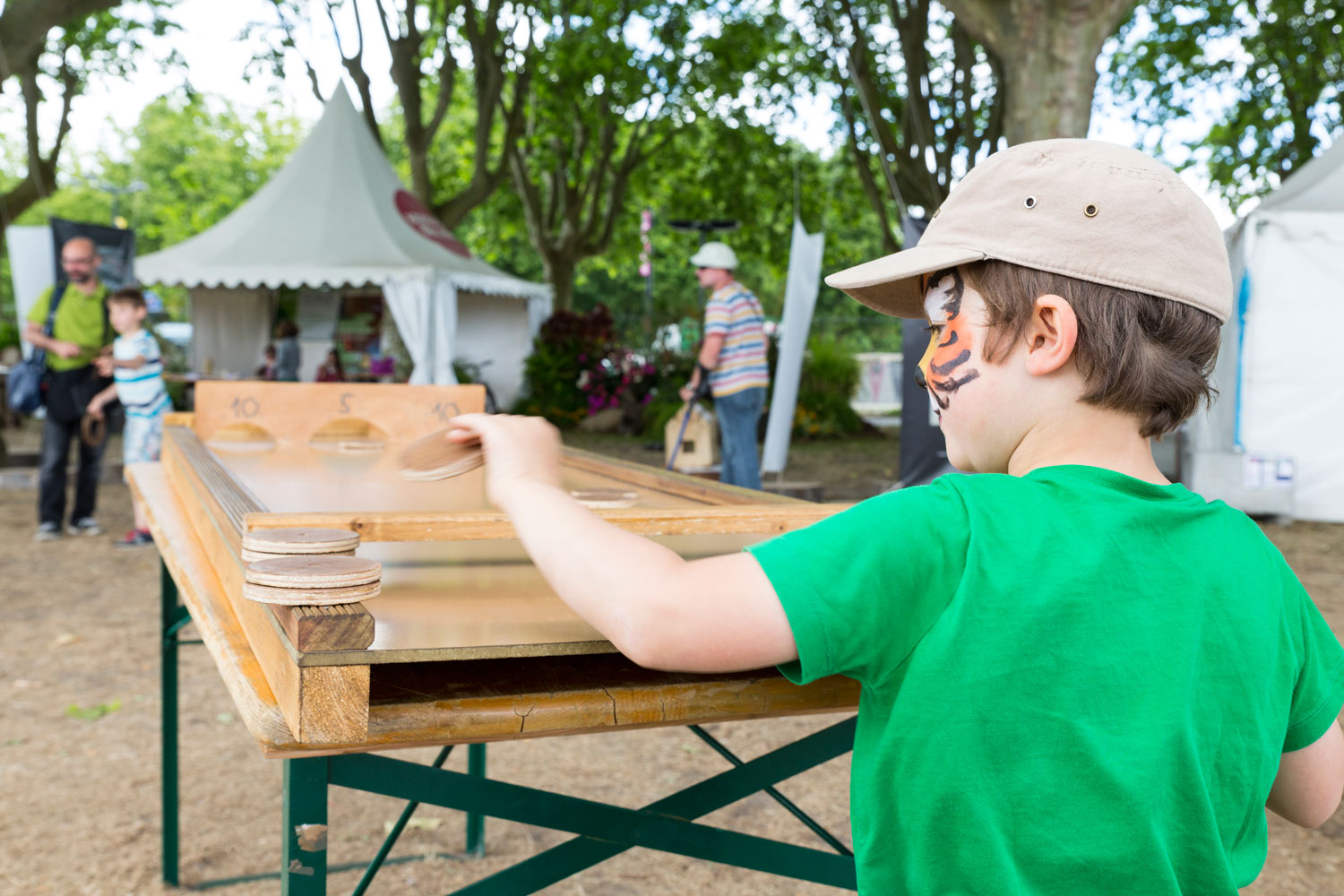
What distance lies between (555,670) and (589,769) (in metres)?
2.68

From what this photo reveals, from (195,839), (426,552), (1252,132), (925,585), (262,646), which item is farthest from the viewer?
(1252,132)

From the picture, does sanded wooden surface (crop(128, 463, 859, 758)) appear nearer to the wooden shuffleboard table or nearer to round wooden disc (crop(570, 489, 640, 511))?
the wooden shuffleboard table

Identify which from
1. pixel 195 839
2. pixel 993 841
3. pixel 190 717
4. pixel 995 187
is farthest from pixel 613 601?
pixel 190 717

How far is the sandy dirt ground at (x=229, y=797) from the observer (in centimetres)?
292

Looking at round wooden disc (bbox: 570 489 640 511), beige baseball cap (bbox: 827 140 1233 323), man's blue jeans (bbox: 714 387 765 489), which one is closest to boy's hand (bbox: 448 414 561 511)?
beige baseball cap (bbox: 827 140 1233 323)

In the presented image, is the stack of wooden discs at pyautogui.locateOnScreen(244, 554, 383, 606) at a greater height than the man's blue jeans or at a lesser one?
greater

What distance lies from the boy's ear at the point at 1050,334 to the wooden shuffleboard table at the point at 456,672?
1.24 feet

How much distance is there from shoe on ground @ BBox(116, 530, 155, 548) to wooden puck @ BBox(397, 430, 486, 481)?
6.88 m

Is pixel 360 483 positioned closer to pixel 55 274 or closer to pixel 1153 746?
pixel 1153 746

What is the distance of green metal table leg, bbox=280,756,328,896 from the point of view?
1.05 metres

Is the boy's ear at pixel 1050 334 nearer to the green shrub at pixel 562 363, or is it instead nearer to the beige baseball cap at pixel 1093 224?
the beige baseball cap at pixel 1093 224

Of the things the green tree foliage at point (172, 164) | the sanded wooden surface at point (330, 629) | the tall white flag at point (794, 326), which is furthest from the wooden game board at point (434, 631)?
the green tree foliage at point (172, 164)

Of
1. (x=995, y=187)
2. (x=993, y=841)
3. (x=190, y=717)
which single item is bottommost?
(x=190, y=717)

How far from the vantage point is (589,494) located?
1945 mm
